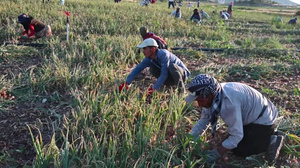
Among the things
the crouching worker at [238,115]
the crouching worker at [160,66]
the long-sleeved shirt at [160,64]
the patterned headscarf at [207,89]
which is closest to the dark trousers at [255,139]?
the crouching worker at [238,115]

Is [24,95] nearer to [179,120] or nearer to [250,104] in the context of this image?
[179,120]

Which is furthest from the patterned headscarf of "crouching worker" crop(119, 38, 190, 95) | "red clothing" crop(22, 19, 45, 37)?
"red clothing" crop(22, 19, 45, 37)

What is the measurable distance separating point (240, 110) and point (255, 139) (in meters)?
0.42

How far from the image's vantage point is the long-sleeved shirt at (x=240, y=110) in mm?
1874

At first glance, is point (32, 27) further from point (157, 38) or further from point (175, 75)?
point (175, 75)

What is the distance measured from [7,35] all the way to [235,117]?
18.8 feet

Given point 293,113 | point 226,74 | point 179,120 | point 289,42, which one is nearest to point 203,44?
point 226,74

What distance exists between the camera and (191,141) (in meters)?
2.16

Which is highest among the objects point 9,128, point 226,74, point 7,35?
point 7,35

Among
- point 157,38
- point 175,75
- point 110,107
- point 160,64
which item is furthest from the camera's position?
point 157,38

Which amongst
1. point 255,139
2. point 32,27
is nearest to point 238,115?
point 255,139

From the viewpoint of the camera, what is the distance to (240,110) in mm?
1891

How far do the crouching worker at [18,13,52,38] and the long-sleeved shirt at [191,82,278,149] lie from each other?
5.01 meters

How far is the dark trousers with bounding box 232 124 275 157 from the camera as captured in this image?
2.10 m
